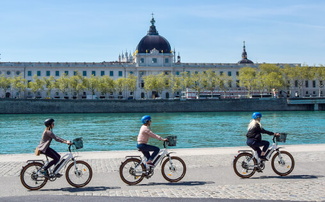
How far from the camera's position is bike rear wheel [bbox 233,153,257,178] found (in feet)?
39.7

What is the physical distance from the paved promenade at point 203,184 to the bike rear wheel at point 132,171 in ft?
0.57

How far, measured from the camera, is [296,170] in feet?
42.8

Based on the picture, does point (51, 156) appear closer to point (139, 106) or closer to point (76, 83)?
point (139, 106)

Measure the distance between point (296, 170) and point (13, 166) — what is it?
931cm

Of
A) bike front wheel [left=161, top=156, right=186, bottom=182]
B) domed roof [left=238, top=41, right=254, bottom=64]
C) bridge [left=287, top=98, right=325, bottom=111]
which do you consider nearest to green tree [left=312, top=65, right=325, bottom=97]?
bridge [left=287, top=98, right=325, bottom=111]

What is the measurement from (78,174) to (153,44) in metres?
109

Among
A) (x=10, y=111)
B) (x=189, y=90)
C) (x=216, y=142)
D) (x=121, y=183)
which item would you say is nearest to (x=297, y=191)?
(x=121, y=183)

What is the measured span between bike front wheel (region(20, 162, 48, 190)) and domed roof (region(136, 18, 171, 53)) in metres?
106

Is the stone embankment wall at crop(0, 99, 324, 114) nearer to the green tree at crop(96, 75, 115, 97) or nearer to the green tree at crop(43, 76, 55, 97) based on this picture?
the green tree at crop(96, 75, 115, 97)

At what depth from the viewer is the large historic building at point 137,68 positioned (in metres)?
109

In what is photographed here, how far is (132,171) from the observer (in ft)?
37.3

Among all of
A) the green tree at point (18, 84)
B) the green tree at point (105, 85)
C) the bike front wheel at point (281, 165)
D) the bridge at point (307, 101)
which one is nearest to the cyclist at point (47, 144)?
the bike front wheel at point (281, 165)

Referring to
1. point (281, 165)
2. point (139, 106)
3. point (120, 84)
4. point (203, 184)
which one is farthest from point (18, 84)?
point (203, 184)

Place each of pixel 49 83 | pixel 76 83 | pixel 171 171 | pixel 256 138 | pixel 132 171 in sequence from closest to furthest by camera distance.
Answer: pixel 132 171, pixel 171 171, pixel 256 138, pixel 76 83, pixel 49 83
